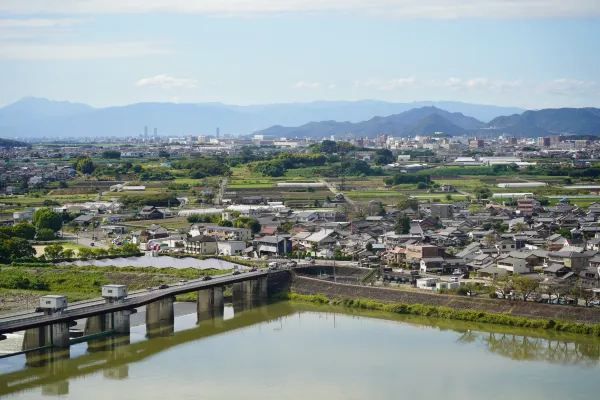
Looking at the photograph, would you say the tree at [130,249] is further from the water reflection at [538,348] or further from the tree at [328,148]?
the tree at [328,148]

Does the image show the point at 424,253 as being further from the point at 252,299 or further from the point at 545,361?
the point at 545,361

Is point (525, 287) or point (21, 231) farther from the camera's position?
point (21, 231)

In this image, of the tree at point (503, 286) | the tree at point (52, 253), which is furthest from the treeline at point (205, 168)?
the tree at point (503, 286)

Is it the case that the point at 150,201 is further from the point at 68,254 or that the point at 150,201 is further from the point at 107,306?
the point at 107,306

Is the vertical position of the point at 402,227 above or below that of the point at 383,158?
below

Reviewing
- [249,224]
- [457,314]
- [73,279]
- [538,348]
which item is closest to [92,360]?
[73,279]

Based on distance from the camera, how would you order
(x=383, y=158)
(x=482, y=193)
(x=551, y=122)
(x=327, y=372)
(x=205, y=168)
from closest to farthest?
1. (x=327, y=372)
2. (x=482, y=193)
3. (x=205, y=168)
4. (x=383, y=158)
5. (x=551, y=122)
